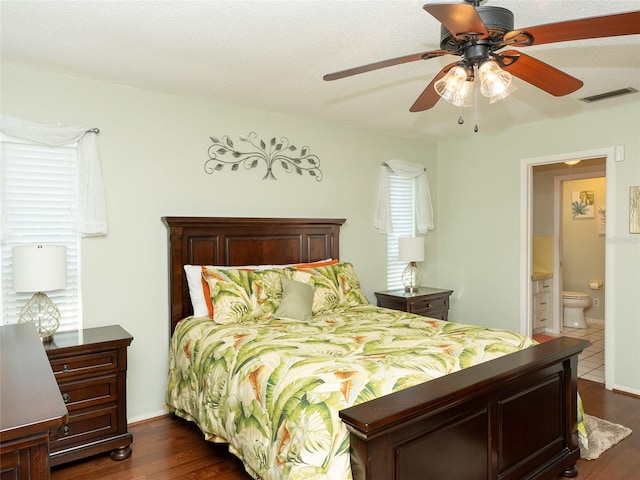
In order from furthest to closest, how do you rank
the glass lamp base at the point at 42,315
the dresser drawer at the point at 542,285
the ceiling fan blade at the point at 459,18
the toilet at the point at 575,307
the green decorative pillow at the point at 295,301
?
the toilet at the point at 575,307 < the dresser drawer at the point at 542,285 < the green decorative pillow at the point at 295,301 < the glass lamp base at the point at 42,315 < the ceiling fan blade at the point at 459,18

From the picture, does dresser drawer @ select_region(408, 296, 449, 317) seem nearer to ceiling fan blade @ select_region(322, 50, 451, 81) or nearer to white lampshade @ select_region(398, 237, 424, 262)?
white lampshade @ select_region(398, 237, 424, 262)

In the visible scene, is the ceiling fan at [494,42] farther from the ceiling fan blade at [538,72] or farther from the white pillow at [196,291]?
the white pillow at [196,291]

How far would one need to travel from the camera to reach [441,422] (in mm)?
1841

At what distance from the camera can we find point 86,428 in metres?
2.65

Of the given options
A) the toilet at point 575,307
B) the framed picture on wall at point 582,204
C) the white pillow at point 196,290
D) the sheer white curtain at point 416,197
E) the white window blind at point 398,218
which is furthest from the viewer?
the framed picture on wall at point 582,204

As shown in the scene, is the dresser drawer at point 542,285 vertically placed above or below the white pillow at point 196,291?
below

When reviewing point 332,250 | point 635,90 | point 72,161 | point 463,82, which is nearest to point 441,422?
point 463,82

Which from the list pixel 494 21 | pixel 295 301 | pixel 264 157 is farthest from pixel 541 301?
pixel 494 21

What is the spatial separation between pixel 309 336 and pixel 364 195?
2.32m

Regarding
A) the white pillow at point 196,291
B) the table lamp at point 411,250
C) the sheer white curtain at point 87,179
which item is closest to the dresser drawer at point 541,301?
the table lamp at point 411,250

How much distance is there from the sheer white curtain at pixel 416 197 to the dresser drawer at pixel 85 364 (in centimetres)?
289

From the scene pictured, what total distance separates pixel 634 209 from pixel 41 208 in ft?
15.1

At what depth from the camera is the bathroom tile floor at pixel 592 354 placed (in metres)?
4.29

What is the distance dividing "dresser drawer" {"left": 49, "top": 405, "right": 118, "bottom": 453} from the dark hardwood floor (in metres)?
0.16
